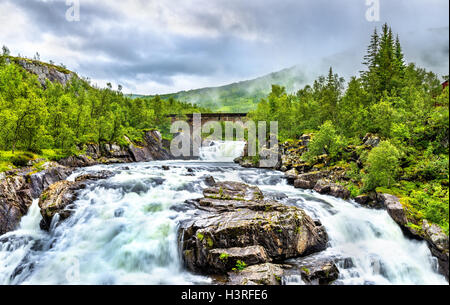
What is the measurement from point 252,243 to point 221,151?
55877 millimetres

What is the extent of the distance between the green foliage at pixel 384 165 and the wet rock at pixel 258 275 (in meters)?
13.8

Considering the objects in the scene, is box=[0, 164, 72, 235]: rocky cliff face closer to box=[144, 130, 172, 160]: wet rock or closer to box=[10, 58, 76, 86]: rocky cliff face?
box=[144, 130, 172, 160]: wet rock

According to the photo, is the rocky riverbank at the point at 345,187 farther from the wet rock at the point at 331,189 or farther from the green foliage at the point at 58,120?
the green foliage at the point at 58,120

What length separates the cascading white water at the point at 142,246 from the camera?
11570 mm

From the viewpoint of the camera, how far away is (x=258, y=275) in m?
10.1

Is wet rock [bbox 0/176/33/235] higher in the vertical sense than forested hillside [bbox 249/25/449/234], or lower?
lower

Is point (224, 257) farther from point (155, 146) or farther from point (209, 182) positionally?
point (155, 146)

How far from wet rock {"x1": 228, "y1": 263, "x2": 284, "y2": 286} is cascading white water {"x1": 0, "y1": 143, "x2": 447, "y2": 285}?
64 centimetres

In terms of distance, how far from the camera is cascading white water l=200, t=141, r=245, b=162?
63597 millimetres

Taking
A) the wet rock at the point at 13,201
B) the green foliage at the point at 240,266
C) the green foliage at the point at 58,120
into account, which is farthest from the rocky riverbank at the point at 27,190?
the green foliage at the point at 240,266

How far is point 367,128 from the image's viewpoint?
29.1 meters

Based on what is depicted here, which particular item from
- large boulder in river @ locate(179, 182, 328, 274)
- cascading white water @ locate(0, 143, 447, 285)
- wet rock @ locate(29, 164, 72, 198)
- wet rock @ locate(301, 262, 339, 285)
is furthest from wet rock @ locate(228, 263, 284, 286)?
wet rock @ locate(29, 164, 72, 198)
